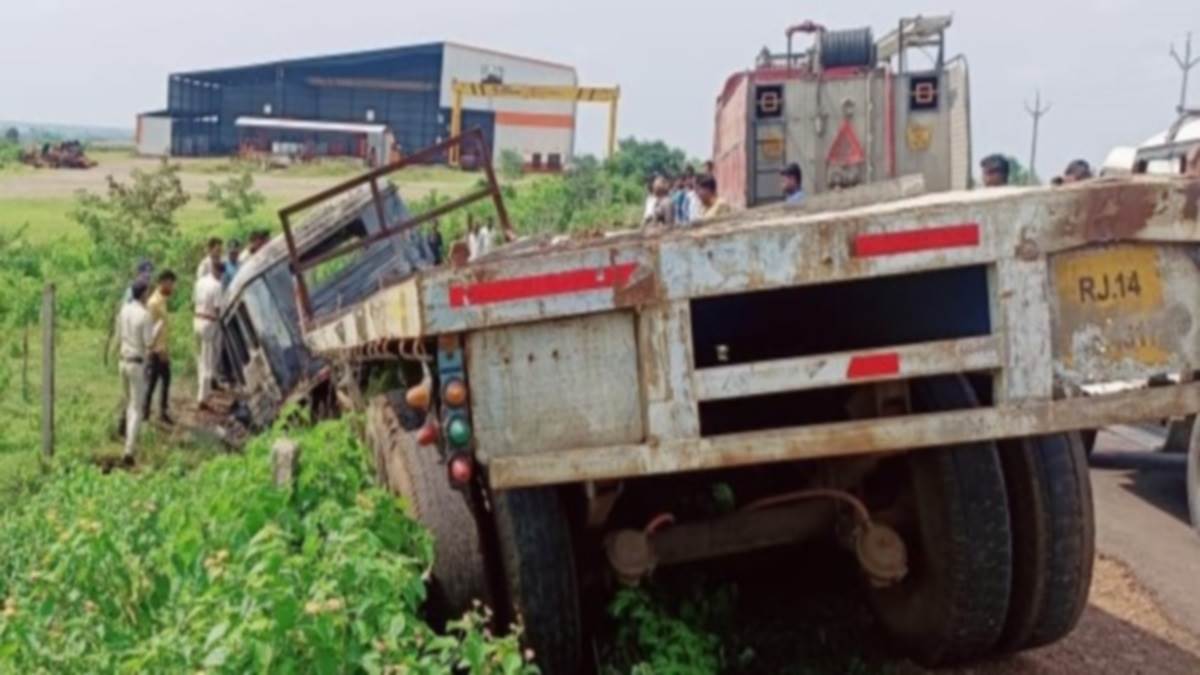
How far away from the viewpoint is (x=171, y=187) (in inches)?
703

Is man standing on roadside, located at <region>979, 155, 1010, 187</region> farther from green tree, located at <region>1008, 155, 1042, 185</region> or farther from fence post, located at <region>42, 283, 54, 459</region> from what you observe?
fence post, located at <region>42, 283, 54, 459</region>

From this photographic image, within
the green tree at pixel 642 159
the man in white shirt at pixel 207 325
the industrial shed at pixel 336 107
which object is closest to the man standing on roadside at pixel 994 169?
the man in white shirt at pixel 207 325

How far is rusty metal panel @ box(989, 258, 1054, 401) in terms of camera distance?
407cm

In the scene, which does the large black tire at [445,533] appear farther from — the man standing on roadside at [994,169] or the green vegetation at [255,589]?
the man standing on roadside at [994,169]

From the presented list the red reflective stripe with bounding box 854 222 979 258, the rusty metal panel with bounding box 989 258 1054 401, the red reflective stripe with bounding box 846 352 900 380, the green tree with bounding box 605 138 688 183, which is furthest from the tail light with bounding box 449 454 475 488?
the green tree with bounding box 605 138 688 183

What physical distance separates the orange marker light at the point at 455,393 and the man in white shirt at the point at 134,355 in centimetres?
754

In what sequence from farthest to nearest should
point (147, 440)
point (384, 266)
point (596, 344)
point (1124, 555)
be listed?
point (147, 440) → point (384, 266) → point (1124, 555) → point (596, 344)

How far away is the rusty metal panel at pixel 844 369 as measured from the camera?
13.5 feet

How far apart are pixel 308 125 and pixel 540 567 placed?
5961cm

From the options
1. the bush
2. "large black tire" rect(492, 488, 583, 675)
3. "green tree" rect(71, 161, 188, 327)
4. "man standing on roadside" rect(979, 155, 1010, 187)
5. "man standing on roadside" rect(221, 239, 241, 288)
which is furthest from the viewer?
"green tree" rect(71, 161, 188, 327)

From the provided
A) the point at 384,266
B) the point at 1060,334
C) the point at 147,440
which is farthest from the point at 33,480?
the point at 1060,334

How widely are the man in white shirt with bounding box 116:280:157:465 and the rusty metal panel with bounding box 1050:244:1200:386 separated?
8.37 meters

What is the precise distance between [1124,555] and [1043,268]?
3.78 meters

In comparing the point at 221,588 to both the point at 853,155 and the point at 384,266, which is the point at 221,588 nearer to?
the point at 384,266
